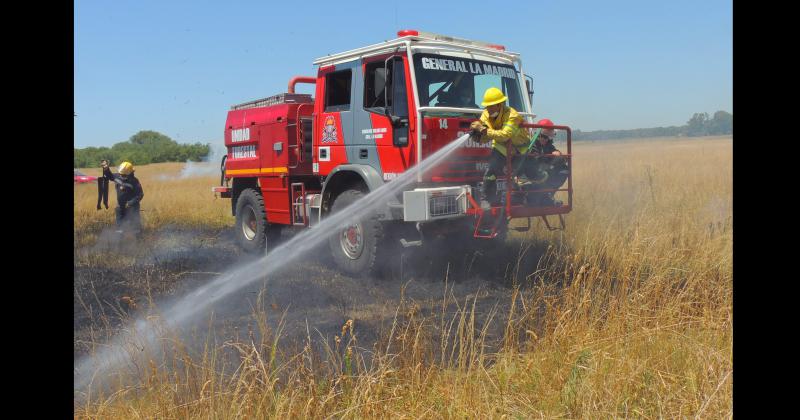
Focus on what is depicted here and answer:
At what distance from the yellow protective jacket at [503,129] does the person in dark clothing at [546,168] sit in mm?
397

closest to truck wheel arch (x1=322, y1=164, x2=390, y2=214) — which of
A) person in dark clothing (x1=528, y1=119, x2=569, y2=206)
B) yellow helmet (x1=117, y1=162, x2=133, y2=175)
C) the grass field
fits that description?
person in dark clothing (x1=528, y1=119, x2=569, y2=206)

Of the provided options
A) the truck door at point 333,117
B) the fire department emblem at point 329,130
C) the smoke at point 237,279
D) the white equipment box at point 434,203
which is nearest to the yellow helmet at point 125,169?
the smoke at point 237,279

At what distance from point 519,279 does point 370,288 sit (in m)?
1.74

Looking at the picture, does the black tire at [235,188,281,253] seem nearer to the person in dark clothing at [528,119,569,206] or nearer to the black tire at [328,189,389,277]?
the black tire at [328,189,389,277]

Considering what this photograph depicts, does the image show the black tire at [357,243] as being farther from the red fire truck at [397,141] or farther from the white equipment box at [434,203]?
the white equipment box at [434,203]

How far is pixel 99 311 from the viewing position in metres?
5.75

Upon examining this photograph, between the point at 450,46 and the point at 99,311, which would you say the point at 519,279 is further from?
the point at 99,311

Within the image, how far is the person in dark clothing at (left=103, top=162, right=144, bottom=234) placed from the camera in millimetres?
10828

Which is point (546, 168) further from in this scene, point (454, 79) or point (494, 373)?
point (494, 373)

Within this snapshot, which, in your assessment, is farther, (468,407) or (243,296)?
(243,296)

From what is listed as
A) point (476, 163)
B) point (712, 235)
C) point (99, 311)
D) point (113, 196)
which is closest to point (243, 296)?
point (99, 311)

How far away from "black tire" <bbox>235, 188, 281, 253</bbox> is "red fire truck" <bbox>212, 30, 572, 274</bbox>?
0.89 meters

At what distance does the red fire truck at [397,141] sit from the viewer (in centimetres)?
639

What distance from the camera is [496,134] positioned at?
20.7 ft
